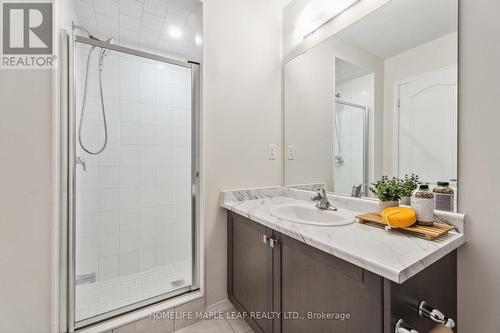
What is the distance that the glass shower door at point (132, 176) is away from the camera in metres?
1.74

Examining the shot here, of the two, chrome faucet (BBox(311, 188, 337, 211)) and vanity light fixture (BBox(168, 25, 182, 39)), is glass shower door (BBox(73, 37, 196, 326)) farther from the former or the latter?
chrome faucet (BBox(311, 188, 337, 211))

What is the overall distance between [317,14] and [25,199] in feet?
6.56

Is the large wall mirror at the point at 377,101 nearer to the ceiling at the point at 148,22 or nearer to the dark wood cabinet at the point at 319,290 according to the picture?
the dark wood cabinet at the point at 319,290

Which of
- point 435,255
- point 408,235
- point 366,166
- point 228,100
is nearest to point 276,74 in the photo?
point 228,100

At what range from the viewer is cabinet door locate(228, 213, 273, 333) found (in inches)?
45.8

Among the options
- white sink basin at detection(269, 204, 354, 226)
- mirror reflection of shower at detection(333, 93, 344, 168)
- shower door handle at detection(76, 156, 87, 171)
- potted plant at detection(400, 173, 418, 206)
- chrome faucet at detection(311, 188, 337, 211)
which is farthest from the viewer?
shower door handle at detection(76, 156, 87, 171)

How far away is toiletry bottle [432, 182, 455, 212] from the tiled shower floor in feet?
5.02

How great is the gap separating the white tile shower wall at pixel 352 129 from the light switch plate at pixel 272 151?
0.47m

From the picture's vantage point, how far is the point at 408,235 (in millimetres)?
893

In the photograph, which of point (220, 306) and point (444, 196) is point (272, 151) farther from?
point (220, 306)

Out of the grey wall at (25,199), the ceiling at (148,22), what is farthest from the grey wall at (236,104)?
the grey wall at (25,199)

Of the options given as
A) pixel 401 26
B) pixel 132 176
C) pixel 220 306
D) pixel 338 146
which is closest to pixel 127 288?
pixel 220 306

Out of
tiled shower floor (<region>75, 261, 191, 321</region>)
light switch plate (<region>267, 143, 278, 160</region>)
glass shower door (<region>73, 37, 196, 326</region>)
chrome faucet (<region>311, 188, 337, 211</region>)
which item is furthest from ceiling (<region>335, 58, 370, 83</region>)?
tiled shower floor (<region>75, 261, 191, 321</region>)

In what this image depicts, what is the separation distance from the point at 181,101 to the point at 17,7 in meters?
1.16
